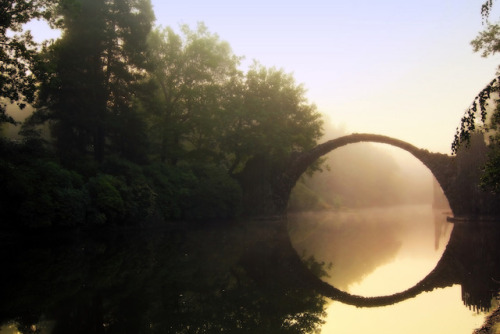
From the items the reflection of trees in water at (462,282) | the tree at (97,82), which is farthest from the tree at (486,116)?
the tree at (97,82)

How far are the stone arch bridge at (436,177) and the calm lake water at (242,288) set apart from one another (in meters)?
16.0

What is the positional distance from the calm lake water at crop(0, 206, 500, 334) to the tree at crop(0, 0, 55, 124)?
21.1ft

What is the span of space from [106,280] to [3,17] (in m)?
13.4

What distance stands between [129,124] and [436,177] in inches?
1003

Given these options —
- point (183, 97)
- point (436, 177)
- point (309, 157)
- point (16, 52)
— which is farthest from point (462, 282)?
point (183, 97)

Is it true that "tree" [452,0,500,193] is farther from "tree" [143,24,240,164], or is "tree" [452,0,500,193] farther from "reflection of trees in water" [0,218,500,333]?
"tree" [143,24,240,164]

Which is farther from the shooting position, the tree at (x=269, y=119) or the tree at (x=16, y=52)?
the tree at (x=269, y=119)

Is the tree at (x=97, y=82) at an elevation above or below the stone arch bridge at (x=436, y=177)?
above

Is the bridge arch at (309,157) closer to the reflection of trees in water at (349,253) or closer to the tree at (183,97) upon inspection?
the tree at (183,97)

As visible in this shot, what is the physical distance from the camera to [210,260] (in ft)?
42.1

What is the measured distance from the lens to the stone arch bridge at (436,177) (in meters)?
30.7

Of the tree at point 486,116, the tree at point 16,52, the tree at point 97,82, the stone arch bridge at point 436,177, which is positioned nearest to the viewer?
the tree at point 486,116

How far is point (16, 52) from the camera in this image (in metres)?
17.1

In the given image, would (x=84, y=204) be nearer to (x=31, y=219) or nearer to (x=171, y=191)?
(x=31, y=219)
